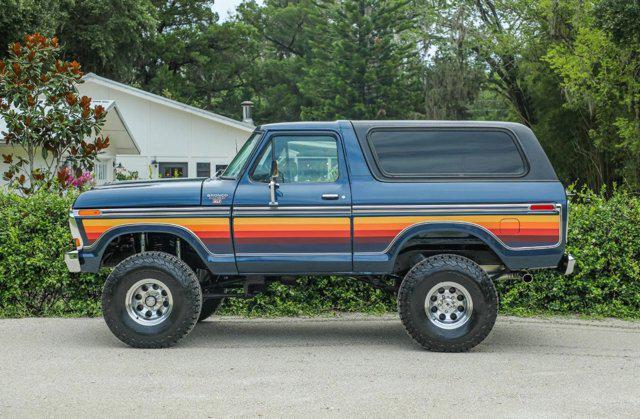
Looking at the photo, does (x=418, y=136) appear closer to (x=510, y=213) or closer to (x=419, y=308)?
(x=510, y=213)

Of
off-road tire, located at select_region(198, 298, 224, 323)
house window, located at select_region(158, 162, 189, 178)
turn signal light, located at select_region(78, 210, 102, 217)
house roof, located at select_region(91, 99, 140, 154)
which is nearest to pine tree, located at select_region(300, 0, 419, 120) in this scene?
house window, located at select_region(158, 162, 189, 178)

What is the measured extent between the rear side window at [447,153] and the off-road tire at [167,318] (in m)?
2.11

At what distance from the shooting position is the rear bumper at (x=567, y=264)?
809 cm

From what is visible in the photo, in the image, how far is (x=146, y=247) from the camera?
862 cm

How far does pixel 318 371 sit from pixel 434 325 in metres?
1.32

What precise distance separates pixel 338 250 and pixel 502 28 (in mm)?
33937

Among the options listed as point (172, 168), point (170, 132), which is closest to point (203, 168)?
point (172, 168)

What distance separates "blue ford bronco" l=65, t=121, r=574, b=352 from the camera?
7.86m

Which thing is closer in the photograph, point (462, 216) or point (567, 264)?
point (462, 216)

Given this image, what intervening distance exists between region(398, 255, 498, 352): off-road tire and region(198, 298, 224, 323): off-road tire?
2.35 meters

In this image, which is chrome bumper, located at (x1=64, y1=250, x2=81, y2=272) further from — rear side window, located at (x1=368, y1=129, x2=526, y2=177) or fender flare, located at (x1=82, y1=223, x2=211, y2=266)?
rear side window, located at (x1=368, y1=129, x2=526, y2=177)

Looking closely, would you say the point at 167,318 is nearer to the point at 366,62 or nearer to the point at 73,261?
the point at 73,261

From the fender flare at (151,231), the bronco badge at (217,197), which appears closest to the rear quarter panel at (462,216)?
the bronco badge at (217,197)

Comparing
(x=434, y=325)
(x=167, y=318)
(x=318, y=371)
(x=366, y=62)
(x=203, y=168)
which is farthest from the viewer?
(x=366, y=62)
